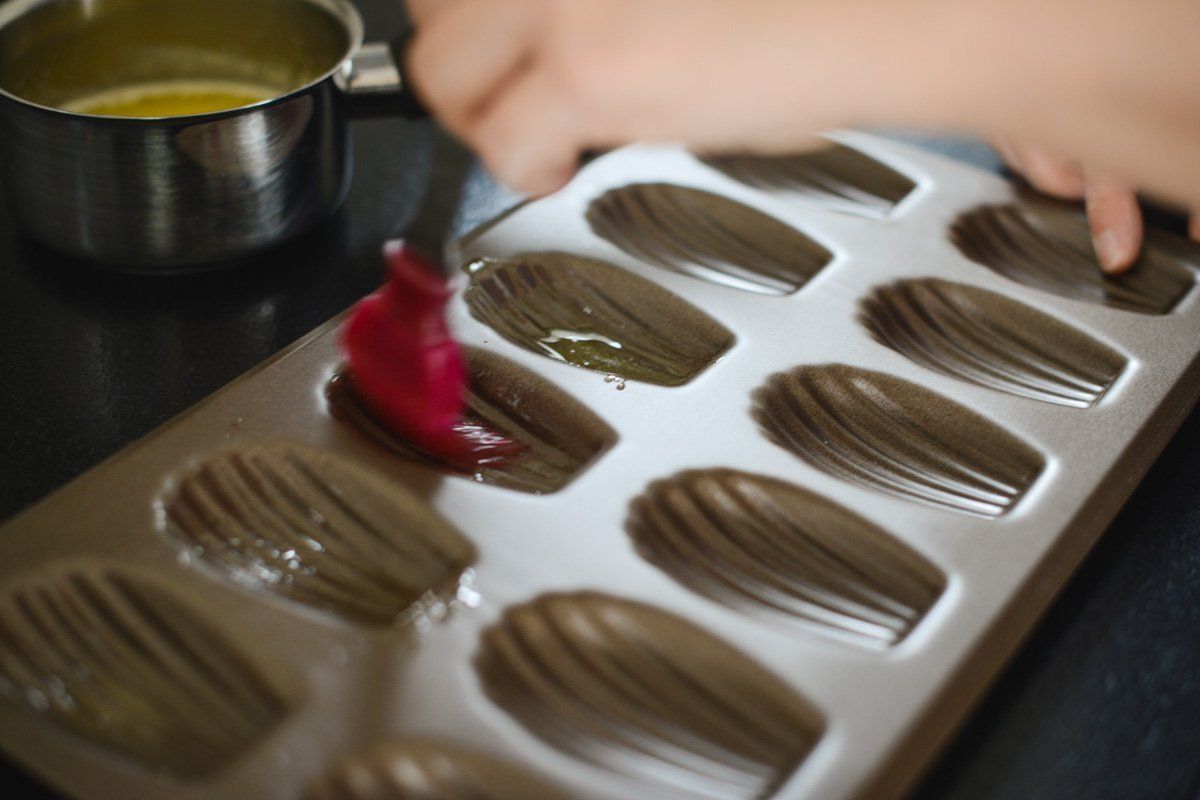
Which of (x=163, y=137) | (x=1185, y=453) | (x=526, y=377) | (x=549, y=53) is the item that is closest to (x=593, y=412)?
(x=526, y=377)

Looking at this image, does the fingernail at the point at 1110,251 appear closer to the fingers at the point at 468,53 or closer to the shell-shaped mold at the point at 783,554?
the shell-shaped mold at the point at 783,554

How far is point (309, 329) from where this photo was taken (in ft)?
3.48

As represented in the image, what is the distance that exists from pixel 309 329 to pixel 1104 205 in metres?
0.80

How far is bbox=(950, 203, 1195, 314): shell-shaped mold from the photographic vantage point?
1.22 m

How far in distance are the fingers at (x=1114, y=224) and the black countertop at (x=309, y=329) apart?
226 mm

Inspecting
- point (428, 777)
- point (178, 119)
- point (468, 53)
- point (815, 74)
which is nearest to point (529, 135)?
point (468, 53)

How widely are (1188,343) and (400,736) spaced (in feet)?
2.58

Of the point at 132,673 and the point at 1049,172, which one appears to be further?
the point at 1049,172

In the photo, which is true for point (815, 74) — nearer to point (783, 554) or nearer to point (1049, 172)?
point (783, 554)

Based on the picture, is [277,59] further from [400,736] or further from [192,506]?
[400,736]

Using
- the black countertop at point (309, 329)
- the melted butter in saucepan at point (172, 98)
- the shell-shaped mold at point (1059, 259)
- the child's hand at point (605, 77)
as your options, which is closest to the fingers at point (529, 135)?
the child's hand at point (605, 77)

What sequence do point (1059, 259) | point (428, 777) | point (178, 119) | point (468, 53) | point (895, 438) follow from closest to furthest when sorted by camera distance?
point (428, 777), point (468, 53), point (178, 119), point (895, 438), point (1059, 259)

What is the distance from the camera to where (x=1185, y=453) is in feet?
3.31

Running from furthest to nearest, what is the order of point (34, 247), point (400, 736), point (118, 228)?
point (34, 247), point (118, 228), point (400, 736)
